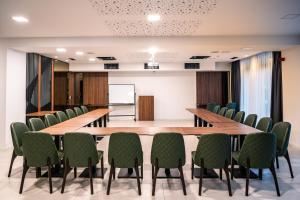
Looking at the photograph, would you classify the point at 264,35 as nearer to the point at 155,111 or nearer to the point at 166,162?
the point at 166,162

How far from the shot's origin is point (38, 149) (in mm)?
3330

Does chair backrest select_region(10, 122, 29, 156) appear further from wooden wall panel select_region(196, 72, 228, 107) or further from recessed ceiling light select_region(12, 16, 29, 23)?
wooden wall panel select_region(196, 72, 228, 107)

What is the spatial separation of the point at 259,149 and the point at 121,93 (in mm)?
8825

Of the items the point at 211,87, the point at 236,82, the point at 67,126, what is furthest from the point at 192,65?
the point at 67,126

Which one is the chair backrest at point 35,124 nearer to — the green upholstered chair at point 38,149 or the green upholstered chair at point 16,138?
the green upholstered chair at point 16,138

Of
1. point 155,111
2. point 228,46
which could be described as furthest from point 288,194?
point 155,111

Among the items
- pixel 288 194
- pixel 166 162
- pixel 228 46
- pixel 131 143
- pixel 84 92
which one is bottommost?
pixel 288 194

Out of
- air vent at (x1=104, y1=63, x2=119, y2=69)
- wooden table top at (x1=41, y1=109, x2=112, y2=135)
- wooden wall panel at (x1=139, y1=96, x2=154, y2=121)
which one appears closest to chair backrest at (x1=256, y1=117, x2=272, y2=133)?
wooden table top at (x1=41, y1=109, x2=112, y2=135)

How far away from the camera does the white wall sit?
19.5ft

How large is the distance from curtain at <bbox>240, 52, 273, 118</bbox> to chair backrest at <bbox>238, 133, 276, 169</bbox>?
4708 millimetres

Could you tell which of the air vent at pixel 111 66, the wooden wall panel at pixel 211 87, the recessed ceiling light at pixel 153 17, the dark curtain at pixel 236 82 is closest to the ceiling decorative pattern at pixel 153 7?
the recessed ceiling light at pixel 153 17

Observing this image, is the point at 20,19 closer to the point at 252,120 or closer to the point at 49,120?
the point at 49,120

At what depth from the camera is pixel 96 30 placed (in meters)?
5.01

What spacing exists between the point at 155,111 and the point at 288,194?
28.1 ft
